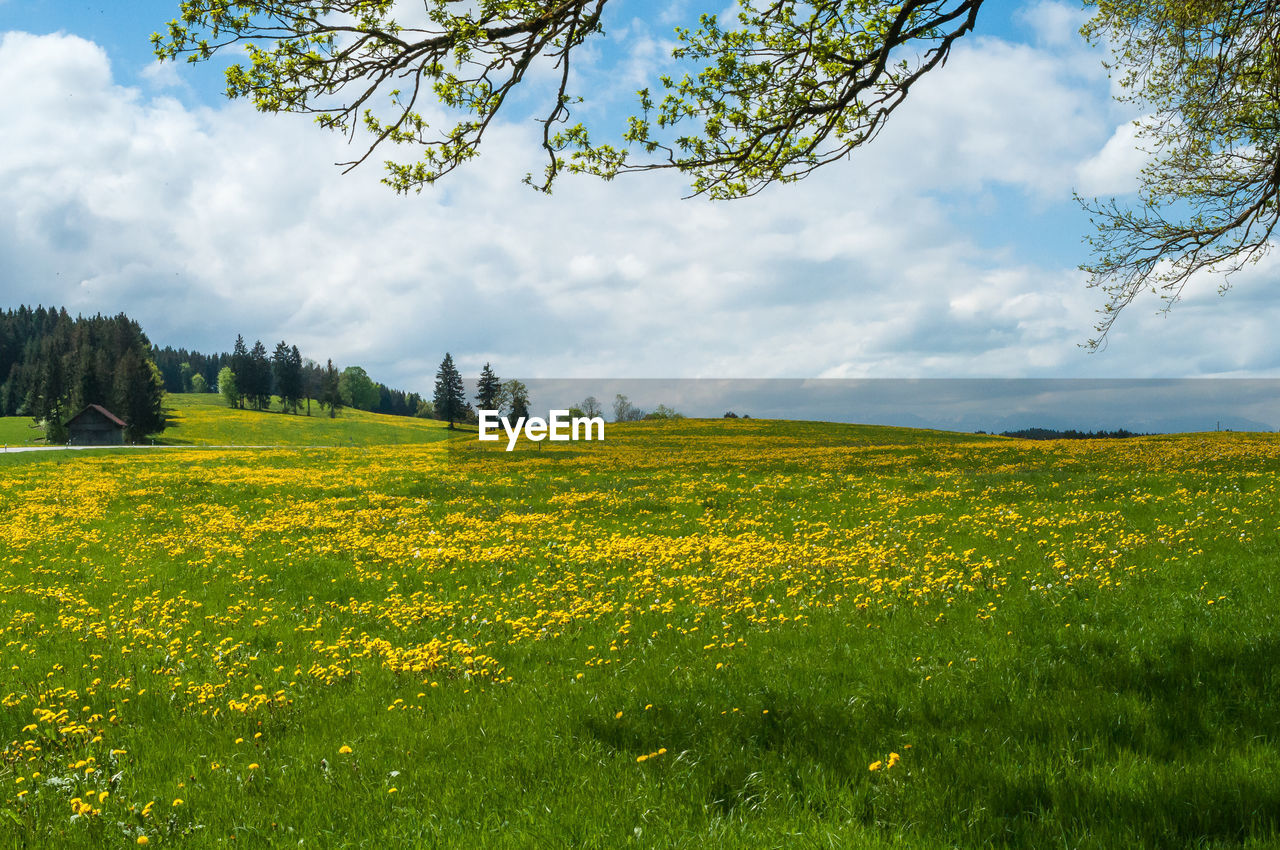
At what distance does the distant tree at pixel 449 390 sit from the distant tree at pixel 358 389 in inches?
2732

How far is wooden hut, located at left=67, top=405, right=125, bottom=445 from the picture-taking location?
293ft

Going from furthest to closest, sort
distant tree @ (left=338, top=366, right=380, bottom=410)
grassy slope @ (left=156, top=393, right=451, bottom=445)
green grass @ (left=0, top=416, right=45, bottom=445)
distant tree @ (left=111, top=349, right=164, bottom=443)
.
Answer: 1. distant tree @ (left=338, top=366, right=380, bottom=410)
2. green grass @ (left=0, top=416, right=45, bottom=445)
3. grassy slope @ (left=156, top=393, right=451, bottom=445)
4. distant tree @ (left=111, top=349, right=164, bottom=443)

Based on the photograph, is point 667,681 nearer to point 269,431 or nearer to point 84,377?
point 269,431

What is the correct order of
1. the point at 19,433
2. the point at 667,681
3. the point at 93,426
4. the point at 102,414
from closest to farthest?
the point at 667,681
the point at 102,414
the point at 93,426
the point at 19,433

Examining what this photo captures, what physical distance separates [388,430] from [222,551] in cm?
9785

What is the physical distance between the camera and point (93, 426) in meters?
89.9

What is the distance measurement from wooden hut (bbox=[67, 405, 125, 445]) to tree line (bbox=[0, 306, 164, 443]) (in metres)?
1.73

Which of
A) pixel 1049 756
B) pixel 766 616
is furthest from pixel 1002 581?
pixel 1049 756

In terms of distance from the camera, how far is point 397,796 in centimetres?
548

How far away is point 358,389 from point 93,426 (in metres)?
90.2

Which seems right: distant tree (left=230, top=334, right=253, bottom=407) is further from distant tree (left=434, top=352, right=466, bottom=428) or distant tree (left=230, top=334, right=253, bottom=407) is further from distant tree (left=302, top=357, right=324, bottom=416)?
distant tree (left=434, top=352, right=466, bottom=428)

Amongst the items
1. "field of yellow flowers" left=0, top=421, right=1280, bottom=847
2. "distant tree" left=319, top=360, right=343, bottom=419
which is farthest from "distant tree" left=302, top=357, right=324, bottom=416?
"field of yellow flowers" left=0, top=421, right=1280, bottom=847

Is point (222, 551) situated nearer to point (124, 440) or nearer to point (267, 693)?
point (267, 693)

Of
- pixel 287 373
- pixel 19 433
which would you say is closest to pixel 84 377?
pixel 19 433
